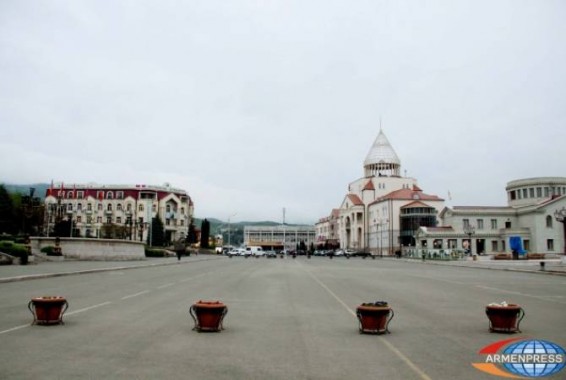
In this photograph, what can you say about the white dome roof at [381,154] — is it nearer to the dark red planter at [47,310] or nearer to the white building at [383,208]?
the white building at [383,208]

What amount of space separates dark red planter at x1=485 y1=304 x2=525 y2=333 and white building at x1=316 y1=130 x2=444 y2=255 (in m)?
103

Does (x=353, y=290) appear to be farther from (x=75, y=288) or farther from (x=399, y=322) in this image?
(x=75, y=288)

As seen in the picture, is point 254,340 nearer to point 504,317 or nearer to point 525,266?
point 504,317

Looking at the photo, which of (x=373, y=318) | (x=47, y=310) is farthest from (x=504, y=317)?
(x=47, y=310)

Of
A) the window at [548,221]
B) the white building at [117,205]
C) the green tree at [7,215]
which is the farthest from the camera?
the white building at [117,205]

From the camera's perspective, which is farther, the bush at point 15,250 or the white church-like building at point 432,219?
the white church-like building at point 432,219

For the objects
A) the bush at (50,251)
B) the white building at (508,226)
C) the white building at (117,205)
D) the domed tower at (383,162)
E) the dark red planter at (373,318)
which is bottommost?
the dark red planter at (373,318)

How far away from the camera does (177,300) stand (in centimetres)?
1650

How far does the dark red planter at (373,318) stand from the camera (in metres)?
10.2

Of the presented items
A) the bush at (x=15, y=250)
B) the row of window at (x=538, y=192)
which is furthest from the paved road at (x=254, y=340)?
the row of window at (x=538, y=192)

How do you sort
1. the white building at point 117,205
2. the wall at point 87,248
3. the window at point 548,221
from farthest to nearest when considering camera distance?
the white building at point 117,205, the window at point 548,221, the wall at point 87,248

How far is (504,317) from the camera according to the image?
10469 millimetres

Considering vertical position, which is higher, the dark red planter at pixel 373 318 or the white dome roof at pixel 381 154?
the white dome roof at pixel 381 154

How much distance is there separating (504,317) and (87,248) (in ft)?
143
